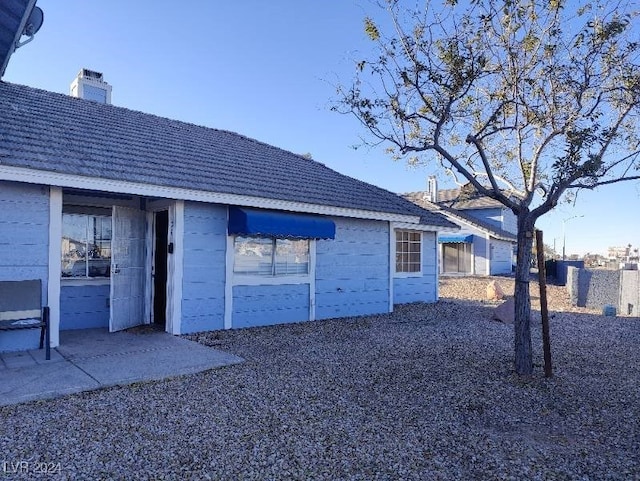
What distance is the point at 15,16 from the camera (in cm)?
510

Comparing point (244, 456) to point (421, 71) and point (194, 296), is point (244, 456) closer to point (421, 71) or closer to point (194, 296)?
point (194, 296)

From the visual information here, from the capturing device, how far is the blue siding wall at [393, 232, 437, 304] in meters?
13.6

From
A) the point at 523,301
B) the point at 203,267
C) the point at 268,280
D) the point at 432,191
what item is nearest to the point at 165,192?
the point at 203,267

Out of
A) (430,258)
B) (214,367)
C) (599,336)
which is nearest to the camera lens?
(214,367)

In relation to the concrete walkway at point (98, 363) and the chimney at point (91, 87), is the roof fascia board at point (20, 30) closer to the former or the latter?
the concrete walkway at point (98, 363)

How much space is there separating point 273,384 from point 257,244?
4.43m

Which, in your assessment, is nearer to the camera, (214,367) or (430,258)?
(214,367)

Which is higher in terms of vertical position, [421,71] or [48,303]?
[421,71]

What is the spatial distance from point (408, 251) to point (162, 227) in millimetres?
7625

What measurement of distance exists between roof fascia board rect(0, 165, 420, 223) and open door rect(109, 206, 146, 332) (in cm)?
126

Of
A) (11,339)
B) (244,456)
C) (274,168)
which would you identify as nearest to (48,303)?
(11,339)

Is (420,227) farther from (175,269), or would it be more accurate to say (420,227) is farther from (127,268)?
(127,268)

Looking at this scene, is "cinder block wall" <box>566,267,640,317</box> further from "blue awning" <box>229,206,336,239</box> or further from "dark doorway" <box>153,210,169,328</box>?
"dark doorway" <box>153,210,169,328</box>

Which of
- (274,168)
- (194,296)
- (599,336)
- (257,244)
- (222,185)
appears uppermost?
(274,168)
